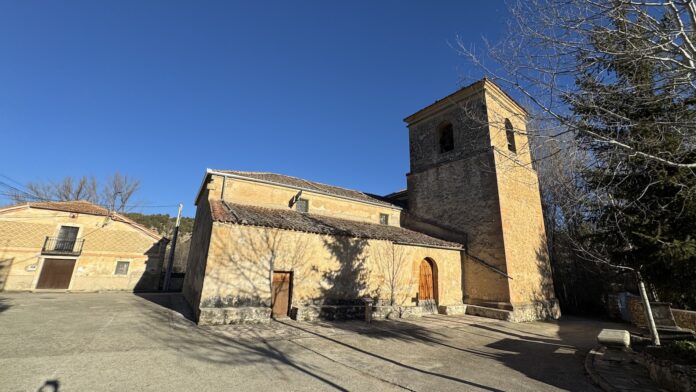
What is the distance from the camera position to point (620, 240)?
7.94m

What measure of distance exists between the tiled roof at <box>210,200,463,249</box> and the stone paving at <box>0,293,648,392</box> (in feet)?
10.8

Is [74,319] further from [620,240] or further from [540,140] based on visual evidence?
[620,240]

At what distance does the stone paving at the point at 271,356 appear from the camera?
15.5ft

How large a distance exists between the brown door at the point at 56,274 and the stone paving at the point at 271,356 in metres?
14.4

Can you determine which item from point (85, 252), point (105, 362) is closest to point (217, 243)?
point (105, 362)

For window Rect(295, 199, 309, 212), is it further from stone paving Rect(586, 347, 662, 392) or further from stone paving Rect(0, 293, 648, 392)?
stone paving Rect(586, 347, 662, 392)

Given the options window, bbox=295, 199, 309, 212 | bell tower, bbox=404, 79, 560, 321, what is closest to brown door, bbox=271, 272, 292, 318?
window, bbox=295, 199, 309, 212

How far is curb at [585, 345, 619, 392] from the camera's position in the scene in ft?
16.7

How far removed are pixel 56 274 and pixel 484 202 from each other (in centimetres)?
2859

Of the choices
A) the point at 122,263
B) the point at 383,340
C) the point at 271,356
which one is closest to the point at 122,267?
the point at 122,263

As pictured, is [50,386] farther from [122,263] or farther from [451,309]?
[122,263]

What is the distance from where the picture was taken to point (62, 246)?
2128 cm

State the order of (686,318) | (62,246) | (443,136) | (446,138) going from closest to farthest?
(686,318) < (446,138) < (443,136) < (62,246)

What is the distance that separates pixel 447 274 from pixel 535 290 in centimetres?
430
